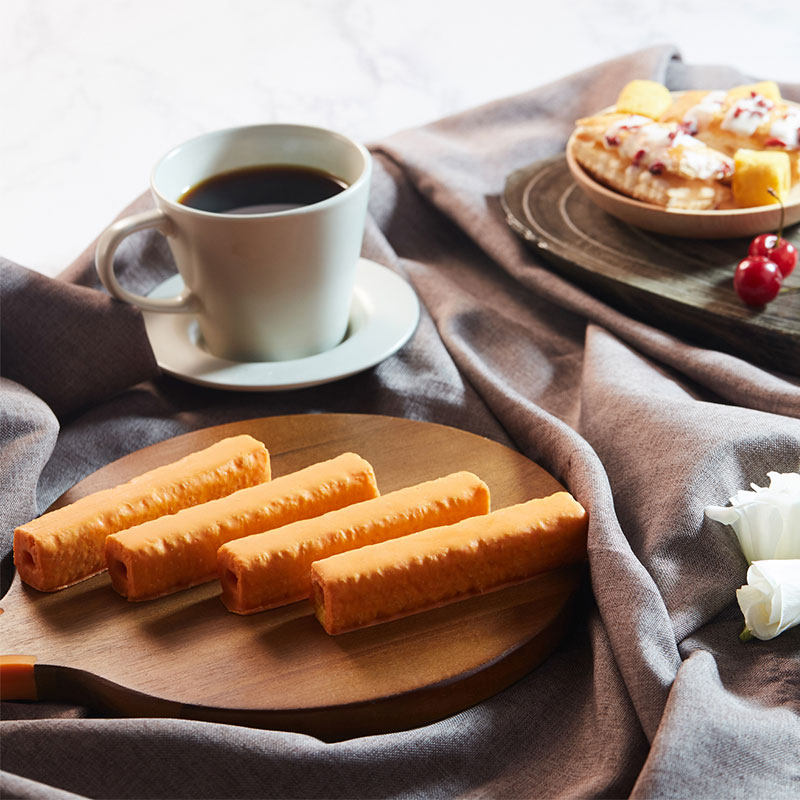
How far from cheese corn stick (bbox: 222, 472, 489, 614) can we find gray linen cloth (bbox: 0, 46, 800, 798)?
122mm

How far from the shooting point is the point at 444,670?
867mm

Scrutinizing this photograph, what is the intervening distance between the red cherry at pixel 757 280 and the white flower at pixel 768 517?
1.16 feet

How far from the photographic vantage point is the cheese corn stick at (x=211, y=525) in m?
0.91

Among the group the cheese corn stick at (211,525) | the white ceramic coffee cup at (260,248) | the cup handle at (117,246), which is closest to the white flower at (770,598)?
the cheese corn stick at (211,525)

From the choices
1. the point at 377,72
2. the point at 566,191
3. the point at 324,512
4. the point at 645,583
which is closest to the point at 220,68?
the point at 377,72

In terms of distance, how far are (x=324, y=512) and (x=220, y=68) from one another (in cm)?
174

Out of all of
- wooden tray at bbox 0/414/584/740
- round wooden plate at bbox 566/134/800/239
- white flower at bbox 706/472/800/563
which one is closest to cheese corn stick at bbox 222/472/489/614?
wooden tray at bbox 0/414/584/740

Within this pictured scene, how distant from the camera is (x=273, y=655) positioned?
34.5 inches

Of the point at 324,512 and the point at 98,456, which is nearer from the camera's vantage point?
the point at 324,512

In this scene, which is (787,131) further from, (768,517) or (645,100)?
(768,517)

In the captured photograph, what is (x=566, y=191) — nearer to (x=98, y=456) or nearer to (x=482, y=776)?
(x=98, y=456)

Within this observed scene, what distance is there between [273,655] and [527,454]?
43cm

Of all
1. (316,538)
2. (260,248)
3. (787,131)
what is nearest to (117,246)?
(260,248)

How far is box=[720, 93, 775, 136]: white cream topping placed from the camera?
149 cm
